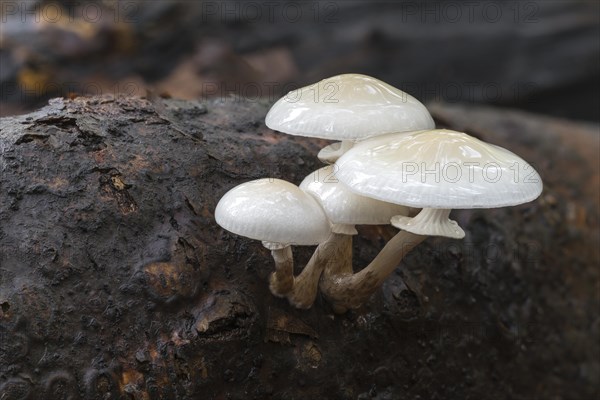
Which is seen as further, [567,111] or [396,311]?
[567,111]

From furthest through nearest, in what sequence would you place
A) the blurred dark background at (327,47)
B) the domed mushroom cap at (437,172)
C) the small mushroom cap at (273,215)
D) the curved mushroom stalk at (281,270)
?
the blurred dark background at (327,47) → the curved mushroom stalk at (281,270) → the small mushroom cap at (273,215) → the domed mushroom cap at (437,172)

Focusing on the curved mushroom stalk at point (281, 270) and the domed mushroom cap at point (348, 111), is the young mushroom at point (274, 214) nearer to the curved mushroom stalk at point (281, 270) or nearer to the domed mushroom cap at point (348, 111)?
the curved mushroom stalk at point (281, 270)

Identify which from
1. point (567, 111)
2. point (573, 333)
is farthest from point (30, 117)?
point (567, 111)

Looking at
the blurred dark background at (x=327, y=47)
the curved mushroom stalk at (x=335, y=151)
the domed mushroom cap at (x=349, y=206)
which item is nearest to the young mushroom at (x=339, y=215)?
the domed mushroom cap at (x=349, y=206)

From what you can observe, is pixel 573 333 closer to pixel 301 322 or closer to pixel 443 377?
pixel 443 377

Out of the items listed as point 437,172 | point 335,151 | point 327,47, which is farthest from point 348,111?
point 327,47

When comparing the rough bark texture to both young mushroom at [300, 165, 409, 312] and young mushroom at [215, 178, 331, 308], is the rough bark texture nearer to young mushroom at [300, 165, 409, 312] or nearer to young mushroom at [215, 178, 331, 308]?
young mushroom at [300, 165, 409, 312]

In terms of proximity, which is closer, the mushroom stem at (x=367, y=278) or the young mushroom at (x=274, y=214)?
the young mushroom at (x=274, y=214)

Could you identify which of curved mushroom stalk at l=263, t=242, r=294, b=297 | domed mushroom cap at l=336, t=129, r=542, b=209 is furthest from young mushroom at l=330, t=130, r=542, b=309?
curved mushroom stalk at l=263, t=242, r=294, b=297
